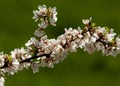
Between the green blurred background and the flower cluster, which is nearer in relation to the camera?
the flower cluster

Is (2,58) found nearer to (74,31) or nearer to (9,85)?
(74,31)

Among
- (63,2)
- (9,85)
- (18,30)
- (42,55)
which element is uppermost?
(63,2)

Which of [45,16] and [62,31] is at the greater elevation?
[62,31]

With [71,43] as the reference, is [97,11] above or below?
above

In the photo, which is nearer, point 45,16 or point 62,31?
point 45,16

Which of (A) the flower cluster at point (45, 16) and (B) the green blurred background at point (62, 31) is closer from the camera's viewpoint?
(A) the flower cluster at point (45, 16)

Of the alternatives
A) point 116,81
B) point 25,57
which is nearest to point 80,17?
point 116,81

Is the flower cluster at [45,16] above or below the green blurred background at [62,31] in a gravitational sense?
below

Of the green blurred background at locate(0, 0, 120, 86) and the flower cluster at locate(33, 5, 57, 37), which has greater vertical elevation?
the green blurred background at locate(0, 0, 120, 86)
